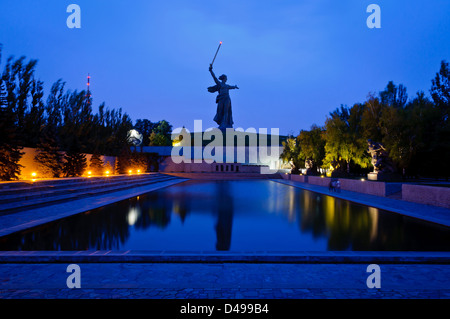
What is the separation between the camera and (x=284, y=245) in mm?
5531

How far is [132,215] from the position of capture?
8.75 metres

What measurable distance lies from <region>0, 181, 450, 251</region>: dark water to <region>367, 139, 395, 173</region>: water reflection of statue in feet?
36.2

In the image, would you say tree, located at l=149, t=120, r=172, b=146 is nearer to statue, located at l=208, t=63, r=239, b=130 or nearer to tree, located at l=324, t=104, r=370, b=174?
statue, located at l=208, t=63, r=239, b=130

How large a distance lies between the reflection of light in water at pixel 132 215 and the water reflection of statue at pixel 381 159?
16367mm

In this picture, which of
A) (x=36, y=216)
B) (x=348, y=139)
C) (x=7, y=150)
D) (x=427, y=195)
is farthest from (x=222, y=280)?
(x=348, y=139)

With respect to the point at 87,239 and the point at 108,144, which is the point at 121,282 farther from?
the point at 108,144

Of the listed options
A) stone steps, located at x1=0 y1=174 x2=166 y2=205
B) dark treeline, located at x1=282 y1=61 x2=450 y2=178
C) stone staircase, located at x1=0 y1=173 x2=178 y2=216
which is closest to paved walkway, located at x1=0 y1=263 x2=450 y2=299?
stone staircase, located at x1=0 y1=173 x2=178 y2=216

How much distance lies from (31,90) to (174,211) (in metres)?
19.9

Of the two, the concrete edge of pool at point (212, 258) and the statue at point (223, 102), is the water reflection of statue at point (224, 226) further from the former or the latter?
the statue at point (223, 102)

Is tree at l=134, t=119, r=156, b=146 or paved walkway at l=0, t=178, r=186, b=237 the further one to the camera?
tree at l=134, t=119, r=156, b=146

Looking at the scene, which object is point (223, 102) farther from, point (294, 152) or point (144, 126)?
point (144, 126)

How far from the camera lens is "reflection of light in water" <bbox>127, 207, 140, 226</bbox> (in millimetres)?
7775

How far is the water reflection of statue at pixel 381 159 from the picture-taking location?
62.5 ft
